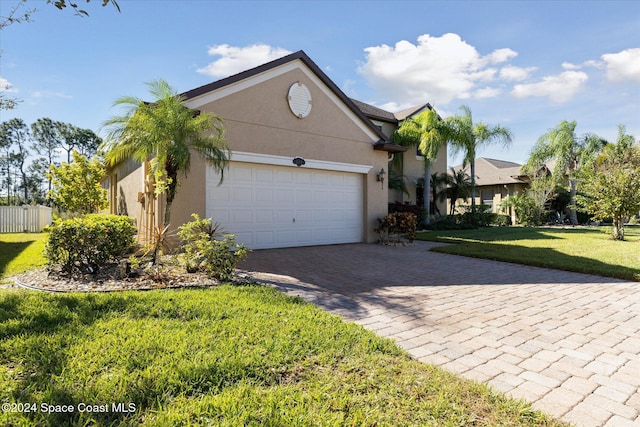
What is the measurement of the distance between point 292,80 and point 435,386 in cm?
1035

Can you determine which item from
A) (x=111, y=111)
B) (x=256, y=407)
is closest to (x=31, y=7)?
(x=111, y=111)

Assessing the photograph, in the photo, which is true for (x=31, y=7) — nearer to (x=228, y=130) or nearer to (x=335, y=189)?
(x=228, y=130)

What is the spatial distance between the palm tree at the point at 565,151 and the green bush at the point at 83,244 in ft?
90.9

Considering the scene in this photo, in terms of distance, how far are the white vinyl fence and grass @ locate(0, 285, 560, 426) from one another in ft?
72.2

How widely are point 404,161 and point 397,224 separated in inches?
364

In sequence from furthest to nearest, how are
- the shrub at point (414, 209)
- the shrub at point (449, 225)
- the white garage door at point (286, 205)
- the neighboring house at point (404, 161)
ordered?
the neighboring house at point (404, 161) < the shrub at point (449, 225) < the shrub at point (414, 209) < the white garage door at point (286, 205)

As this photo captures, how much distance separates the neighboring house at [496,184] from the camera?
92.5 ft

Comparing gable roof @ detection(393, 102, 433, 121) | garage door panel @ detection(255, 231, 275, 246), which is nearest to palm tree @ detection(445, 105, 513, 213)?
gable roof @ detection(393, 102, 433, 121)

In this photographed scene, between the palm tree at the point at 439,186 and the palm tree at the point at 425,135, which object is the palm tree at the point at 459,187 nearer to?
the palm tree at the point at 439,186

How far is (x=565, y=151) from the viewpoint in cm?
2498

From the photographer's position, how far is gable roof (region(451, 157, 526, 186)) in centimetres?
2833

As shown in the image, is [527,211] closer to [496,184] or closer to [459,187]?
[496,184]

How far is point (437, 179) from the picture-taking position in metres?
21.5

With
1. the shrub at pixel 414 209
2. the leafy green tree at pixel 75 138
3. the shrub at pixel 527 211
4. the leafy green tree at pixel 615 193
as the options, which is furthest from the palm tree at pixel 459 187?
the leafy green tree at pixel 75 138
